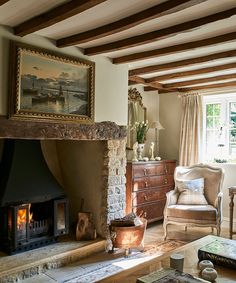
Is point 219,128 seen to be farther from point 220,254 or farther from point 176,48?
point 220,254

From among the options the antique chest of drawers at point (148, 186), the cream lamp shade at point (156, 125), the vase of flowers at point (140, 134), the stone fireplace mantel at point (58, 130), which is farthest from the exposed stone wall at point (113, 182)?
the cream lamp shade at point (156, 125)

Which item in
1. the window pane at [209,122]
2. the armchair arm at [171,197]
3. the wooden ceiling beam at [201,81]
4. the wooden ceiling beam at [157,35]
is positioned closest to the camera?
the wooden ceiling beam at [157,35]

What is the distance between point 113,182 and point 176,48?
68.3 inches

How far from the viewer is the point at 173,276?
1.75 meters

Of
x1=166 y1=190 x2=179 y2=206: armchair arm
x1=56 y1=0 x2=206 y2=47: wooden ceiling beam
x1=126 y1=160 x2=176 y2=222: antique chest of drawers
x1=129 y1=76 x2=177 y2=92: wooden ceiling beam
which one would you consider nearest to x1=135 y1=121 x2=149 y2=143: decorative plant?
x1=126 y1=160 x2=176 y2=222: antique chest of drawers

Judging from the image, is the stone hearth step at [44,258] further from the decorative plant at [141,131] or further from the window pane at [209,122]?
the window pane at [209,122]

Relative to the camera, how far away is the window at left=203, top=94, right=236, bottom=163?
535cm

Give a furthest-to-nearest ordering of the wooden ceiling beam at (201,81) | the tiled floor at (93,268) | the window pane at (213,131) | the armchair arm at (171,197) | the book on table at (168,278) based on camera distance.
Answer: the window pane at (213,131), the wooden ceiling beam at (201,81), the armchair arm at (171,197), the tiled floor at (93,268), the book on table at (168,278)

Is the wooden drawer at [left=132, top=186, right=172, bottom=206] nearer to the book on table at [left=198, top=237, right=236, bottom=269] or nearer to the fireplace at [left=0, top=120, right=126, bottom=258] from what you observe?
the fireplace at [left=0, top=120, right=126, bottom=258]

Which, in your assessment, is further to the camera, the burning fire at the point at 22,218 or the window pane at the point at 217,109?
the window pane at the point at 217,109

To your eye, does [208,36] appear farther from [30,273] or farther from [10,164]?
[30,273]

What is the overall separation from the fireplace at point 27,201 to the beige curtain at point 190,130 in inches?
100

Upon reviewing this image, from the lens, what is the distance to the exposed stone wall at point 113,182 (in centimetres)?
394

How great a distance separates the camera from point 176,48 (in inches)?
136
